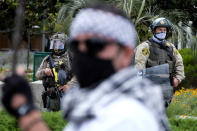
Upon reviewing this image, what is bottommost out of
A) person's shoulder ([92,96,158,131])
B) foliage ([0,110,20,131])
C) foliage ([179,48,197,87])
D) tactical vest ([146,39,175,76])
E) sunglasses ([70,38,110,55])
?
foliage ([179,48,197,87])

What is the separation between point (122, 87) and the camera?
4.40ft

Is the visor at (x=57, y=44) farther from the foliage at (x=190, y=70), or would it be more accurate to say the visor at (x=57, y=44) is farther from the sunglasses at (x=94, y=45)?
the foliage at (x=190, y=70)

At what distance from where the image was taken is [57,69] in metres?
5.59

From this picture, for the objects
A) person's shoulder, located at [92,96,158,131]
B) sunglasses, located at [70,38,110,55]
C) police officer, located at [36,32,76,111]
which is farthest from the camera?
police officer, located at [36,32,76,111]

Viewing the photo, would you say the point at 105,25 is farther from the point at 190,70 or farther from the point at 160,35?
the point at 190,70

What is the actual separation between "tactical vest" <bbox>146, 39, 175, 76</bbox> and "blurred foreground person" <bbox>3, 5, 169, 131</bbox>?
3678 millimetres

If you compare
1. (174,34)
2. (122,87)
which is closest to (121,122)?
(122,87)

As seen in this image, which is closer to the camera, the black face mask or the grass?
the black face mask

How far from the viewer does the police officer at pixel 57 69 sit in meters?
5.59

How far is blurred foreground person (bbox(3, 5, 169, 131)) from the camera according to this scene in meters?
1.25

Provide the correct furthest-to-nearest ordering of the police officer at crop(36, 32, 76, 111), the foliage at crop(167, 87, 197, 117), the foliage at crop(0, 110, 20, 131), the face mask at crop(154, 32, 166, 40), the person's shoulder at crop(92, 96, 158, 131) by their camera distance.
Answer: the foliage at crop(167, 87, 197, 117) → the police officer at crop(36, 32, 76, 111) → the face mask at crop(154, 32, 166, 40) → the foliage at crop(0, 110, 20, 131) → the person's shoulder at crop(92, 96, 158, 131)

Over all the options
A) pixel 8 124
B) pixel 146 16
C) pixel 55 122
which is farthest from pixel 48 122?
pixel 146 16

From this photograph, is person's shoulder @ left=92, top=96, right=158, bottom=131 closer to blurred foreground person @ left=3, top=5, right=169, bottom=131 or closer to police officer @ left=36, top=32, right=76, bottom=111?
blurred foreground person @ left=3, top=5, right=169, bottom=131

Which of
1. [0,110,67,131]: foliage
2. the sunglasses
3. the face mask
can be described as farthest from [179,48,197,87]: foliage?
the sunglasses
